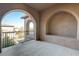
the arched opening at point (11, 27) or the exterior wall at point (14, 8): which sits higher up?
the exterior wall at point (14, 8)

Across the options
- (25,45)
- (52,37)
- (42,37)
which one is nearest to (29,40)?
(25,45)

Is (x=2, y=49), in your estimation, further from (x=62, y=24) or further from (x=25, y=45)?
(x=62, y=24)

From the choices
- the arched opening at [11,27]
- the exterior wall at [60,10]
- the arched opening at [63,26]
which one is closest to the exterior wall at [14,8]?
the arched opening at [11,27]

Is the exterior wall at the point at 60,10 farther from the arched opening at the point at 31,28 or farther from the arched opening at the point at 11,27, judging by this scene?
the arched opening at the point at 11,27

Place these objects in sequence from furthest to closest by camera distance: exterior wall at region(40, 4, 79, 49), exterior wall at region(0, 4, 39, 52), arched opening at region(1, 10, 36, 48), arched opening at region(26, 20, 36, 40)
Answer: exterior wall at region(40, 4, 79, 49)
arched opening at region(26, 20, 36, 40)
arched opening at region(1, 10, 36, 48)
exterior wall at region(0, 4, 39, 52)

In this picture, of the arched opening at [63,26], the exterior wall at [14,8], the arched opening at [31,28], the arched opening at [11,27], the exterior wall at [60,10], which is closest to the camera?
the exterior wall at [14,8]

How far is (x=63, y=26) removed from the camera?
10.5ft

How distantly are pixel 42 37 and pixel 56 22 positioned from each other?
34.2 inches

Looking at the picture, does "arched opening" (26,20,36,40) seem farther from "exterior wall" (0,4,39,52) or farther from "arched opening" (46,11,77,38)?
"arched opening" (46,11,77,38)

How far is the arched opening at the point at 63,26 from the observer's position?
10.0 ft

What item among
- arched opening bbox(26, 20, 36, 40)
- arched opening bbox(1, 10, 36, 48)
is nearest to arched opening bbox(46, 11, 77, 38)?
arched opening bbox(26, 20, 36, 40)

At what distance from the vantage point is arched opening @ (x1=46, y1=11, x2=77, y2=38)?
3.06 meters

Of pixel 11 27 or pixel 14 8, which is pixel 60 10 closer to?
pixel 14 8

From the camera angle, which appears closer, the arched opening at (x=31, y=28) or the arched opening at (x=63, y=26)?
the arched opening at (x=31, y=28)
